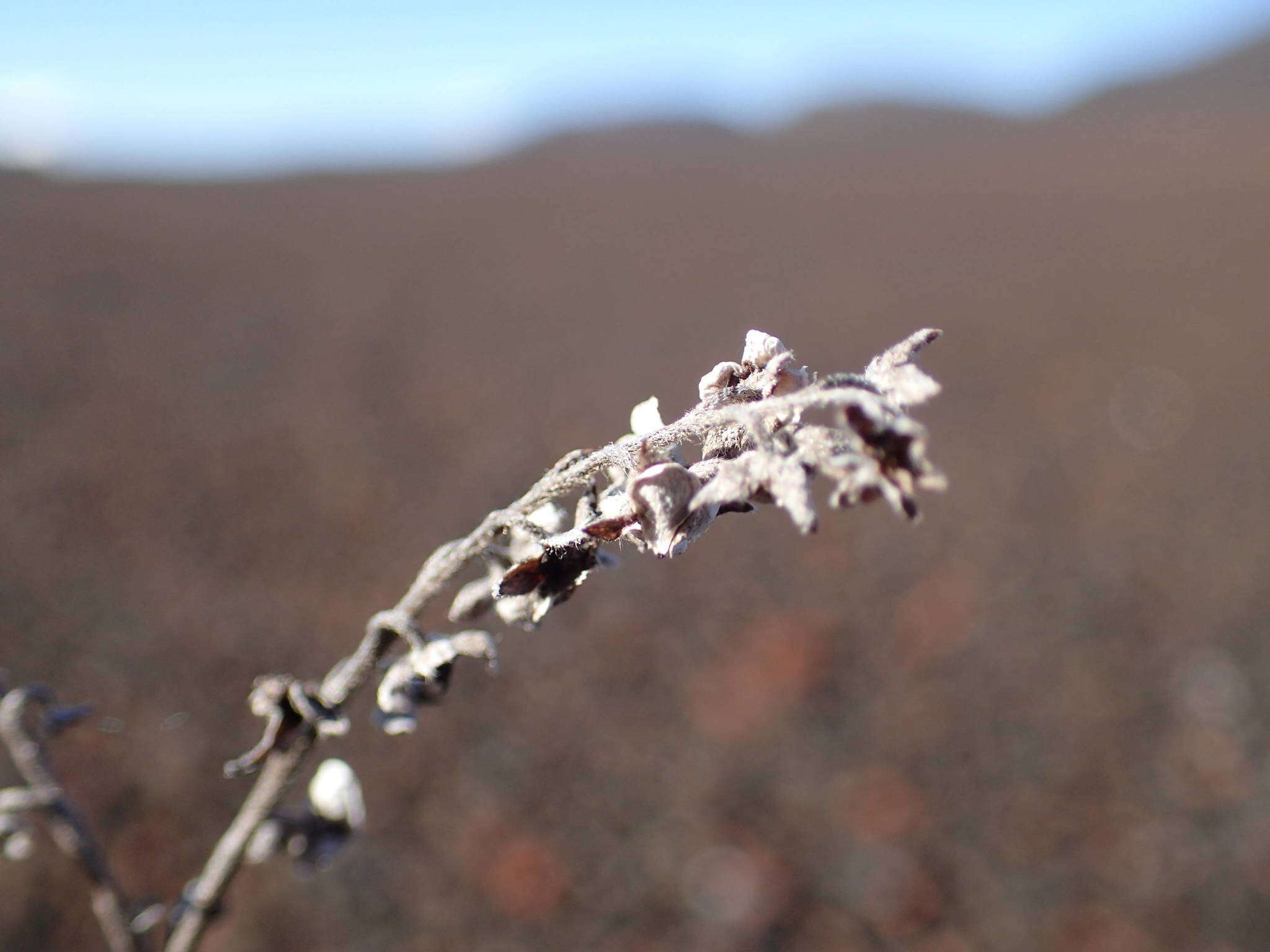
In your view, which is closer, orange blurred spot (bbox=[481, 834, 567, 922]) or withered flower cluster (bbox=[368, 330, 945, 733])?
withered flower cluster (bbox=[368, 330, 945, 733])

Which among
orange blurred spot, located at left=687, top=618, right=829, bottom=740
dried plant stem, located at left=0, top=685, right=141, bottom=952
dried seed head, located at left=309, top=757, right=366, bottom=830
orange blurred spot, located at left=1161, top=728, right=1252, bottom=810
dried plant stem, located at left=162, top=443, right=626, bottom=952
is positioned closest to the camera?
dried plant stem, located at left=162, top=443, right=626, bottom=952

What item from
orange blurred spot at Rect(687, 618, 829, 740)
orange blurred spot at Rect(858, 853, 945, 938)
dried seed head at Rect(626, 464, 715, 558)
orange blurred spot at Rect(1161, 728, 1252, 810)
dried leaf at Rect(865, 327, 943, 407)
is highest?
orange blurred spot at Rect(687, 618, 829, 740)

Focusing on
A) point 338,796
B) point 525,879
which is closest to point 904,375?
point 338,796

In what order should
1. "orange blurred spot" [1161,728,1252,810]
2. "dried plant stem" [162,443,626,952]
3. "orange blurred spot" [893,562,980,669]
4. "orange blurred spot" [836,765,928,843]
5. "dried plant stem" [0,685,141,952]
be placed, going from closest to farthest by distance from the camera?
"dried plant stem" [162,443,626,952]
"dried plant stem" [0,685,141,952]
"orange blurred spot" [836,765,928,843]
"orange blurred spot" [1161,728,1252,810]
"orange blurred spot" [893,562,980,669]

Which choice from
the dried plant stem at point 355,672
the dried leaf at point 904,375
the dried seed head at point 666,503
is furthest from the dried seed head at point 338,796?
the dried leaf at point 904,375

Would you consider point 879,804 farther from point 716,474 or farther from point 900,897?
point 716,474

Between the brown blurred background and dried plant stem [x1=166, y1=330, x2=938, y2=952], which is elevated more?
the brown blurred background

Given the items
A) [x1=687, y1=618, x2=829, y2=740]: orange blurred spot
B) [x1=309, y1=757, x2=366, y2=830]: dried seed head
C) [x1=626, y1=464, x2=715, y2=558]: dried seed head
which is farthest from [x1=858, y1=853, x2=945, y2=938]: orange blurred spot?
[x1=626, y1=464, x2=715, y2=558]: dried seed head

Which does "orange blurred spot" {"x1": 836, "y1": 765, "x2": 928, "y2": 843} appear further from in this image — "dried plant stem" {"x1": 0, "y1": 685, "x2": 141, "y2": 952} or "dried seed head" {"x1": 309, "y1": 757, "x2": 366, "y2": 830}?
"dried plant stem" {"x1": 0, "y1": 685, "x2": 141, "y2": 952}
